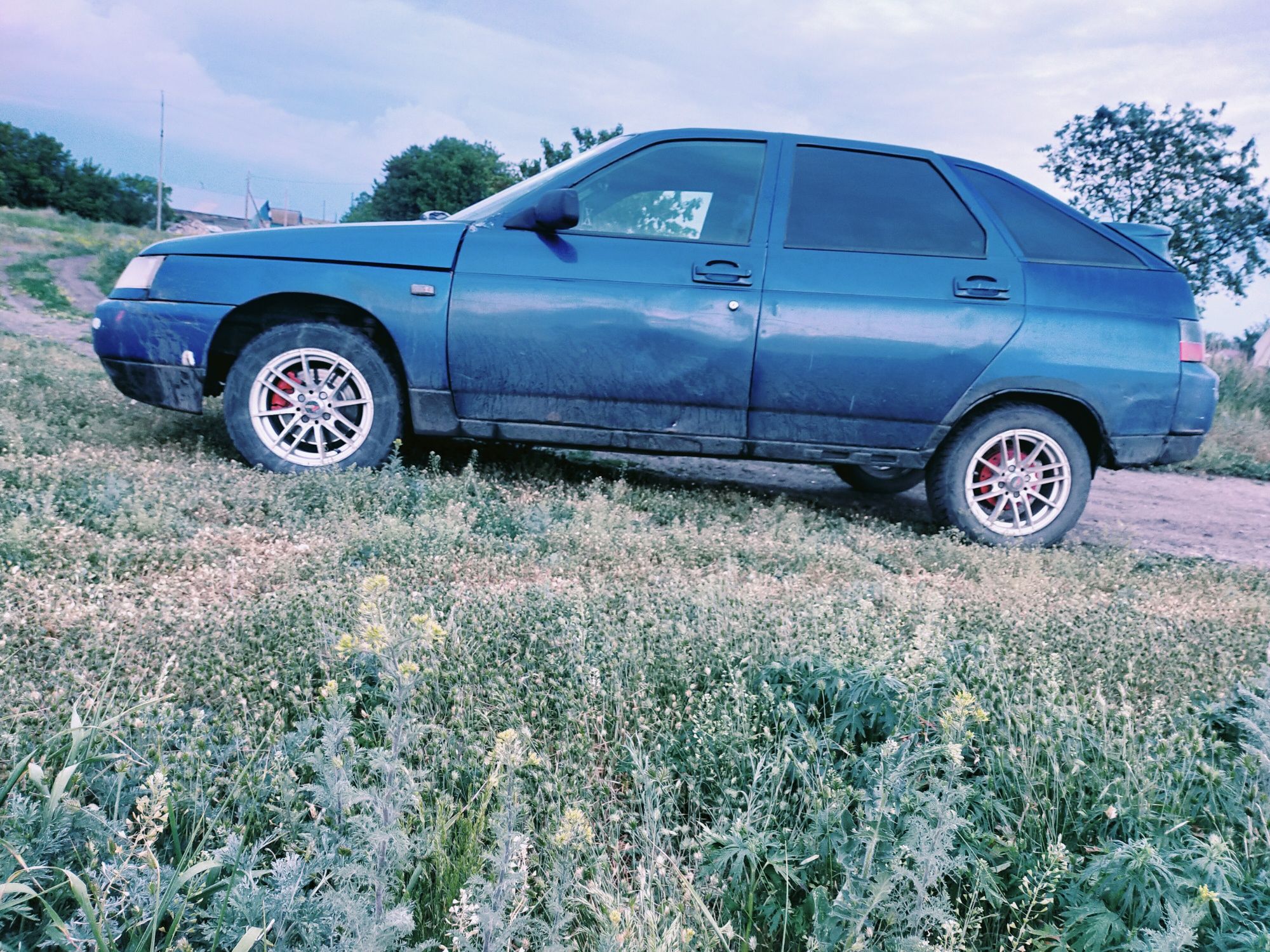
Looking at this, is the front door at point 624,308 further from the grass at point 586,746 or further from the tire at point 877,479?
the tire at point 877,479

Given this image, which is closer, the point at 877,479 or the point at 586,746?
the point at 586,746

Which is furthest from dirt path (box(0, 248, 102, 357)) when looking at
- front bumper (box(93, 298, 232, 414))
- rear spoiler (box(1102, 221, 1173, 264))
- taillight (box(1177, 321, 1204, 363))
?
taillight (box(1177, 321, 1204, 363))

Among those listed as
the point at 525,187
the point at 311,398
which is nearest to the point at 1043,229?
the point at 525,187

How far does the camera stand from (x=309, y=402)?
4.70 m

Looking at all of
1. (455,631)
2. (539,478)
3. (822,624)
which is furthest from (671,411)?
→ (455,631)

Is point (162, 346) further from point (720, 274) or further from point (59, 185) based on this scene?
point (59, 185)

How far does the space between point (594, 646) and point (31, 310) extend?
1523 cm

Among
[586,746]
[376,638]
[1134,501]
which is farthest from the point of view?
[1134,501]

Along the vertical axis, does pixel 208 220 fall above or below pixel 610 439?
above

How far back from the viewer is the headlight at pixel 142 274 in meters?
4.71

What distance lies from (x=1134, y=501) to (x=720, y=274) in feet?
14.4

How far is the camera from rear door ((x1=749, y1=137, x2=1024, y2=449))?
4621 millimetres

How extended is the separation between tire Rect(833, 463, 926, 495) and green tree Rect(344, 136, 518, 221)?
60.3 metres

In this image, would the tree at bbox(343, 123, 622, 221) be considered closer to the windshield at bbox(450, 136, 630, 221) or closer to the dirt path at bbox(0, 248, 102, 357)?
the dirt path at bbox(0, 248, 102, 357)
